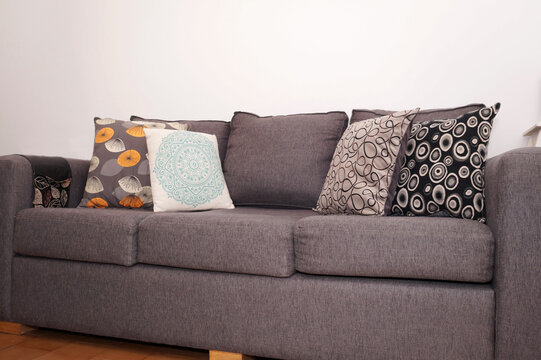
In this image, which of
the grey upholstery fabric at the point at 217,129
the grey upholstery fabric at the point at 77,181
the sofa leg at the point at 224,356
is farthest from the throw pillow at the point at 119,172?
the sofa leg at the point at 224,356

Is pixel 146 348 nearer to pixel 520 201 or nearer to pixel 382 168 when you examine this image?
pixel 382 168

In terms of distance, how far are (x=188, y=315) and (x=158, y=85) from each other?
1.70 meters

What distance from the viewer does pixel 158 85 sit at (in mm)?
2746

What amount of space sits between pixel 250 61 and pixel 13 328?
1788 mm

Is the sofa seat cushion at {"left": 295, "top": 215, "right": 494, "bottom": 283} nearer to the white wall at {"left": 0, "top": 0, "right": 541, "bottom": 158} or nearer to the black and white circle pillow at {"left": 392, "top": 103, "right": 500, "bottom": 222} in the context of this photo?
the black and white circle pillow at {"left": 392, "top": 103, "right": 500, "bottom": 222}

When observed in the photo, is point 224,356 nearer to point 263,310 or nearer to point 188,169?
point 263,310

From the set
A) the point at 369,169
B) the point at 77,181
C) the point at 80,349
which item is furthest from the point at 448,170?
the point at 77,181

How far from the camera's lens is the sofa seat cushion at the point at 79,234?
61.9 inches

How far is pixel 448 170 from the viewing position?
1497mm

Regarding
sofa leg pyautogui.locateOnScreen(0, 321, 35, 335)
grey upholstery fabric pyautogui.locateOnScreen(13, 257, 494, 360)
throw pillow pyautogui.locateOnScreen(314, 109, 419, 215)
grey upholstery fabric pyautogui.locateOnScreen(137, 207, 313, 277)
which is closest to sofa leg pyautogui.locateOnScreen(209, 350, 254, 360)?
grey upholstery fabric pyautogui.locateOnScreen(13, 257, 494, 360)

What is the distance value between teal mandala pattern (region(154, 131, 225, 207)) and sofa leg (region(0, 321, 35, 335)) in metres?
0.80

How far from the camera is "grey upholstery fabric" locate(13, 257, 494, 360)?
1.24m

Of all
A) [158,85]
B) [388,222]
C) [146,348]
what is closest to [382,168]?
[388,222]

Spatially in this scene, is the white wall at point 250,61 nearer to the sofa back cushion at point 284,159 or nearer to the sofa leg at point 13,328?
the sofa back cushion at point 284,159
